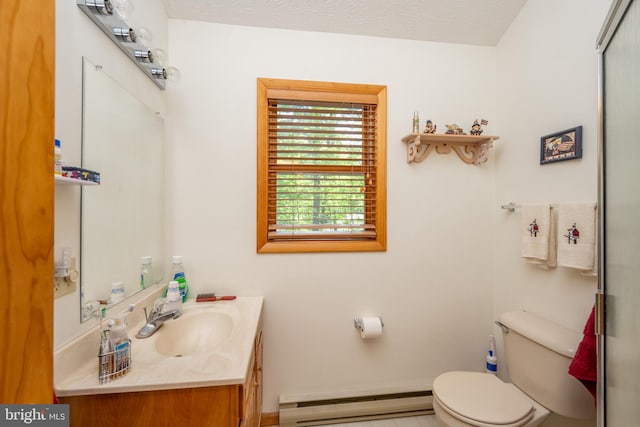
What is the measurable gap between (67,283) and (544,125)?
7.50 feet

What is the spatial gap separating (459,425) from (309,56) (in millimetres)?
2116

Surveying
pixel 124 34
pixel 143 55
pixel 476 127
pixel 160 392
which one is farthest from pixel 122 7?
pixel 476 127

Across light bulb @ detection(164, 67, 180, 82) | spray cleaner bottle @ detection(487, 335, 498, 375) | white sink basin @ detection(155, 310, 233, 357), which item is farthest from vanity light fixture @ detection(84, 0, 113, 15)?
spray cleaner bottle @ detection(487, 335, 498, 375)

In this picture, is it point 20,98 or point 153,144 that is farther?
point 153,144

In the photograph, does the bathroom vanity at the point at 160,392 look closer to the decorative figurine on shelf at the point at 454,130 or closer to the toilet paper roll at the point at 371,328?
the toilet paper roll at the point at 371,328

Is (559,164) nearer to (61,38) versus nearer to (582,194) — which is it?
(582,194)

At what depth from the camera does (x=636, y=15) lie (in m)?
0.69

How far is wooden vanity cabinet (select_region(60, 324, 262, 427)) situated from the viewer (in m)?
0.77

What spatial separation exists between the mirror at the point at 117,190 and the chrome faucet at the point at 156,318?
0.47ft

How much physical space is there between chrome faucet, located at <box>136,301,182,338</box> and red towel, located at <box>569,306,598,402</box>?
68.7 inches

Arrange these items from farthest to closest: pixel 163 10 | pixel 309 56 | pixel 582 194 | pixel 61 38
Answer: pixel 309 56
pixel 163 10
pixel 582 194
pixel 61 38

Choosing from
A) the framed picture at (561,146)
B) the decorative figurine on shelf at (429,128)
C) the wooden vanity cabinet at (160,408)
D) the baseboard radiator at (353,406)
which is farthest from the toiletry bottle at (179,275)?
the framed picture at (561,146)

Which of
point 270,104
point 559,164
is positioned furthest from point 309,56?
point 559,164

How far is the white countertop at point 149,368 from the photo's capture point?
2.50ft
